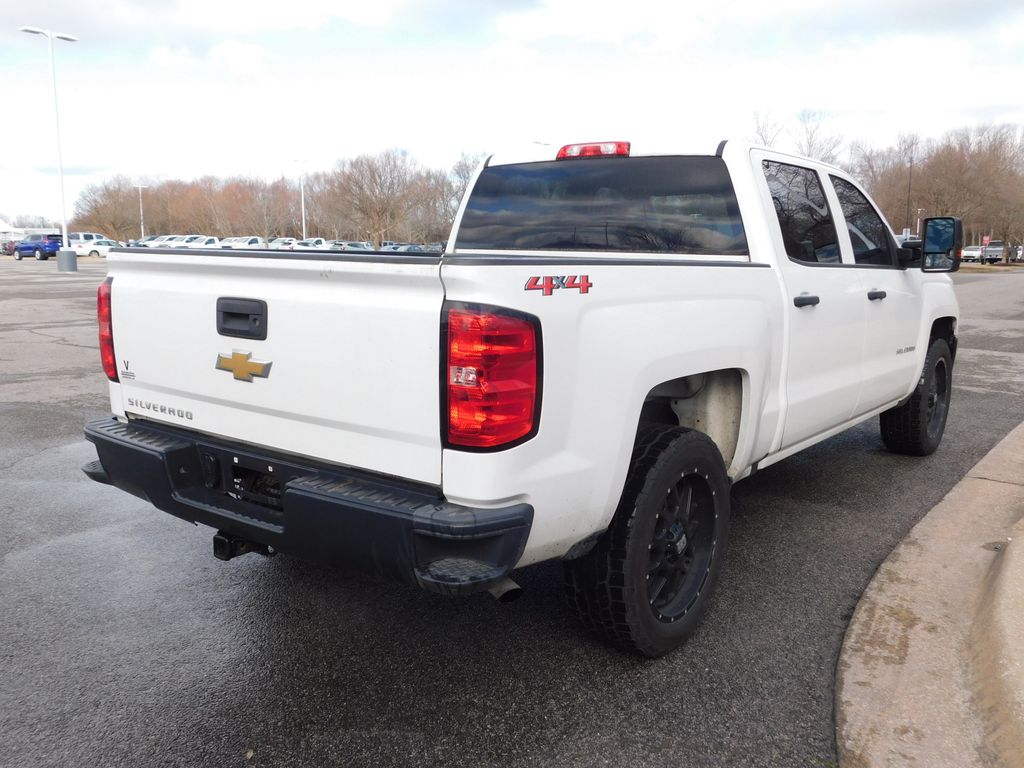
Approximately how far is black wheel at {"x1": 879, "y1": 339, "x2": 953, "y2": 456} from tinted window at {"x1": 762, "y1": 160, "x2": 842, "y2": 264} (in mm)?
1824

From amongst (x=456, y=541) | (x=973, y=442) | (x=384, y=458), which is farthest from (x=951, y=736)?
(x=973, y=442)

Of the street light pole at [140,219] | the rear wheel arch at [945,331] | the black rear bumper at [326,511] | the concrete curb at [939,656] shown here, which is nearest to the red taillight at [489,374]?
the black rear bumper at [326,511]

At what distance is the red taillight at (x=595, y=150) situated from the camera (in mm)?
4047

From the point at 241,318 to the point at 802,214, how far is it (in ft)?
8.95

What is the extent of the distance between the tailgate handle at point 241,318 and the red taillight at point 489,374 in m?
0.75

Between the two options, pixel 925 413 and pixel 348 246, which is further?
pixel 348 246

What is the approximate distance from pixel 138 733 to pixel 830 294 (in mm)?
3417

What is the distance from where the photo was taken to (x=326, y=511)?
8.07ft

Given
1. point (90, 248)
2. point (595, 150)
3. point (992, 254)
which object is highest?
point (90, 248)

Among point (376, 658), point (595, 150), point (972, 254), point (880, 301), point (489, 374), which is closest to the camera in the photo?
point (489, 374)

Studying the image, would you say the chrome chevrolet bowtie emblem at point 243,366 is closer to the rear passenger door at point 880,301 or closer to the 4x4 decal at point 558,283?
the 4x4 decal at point 558,283

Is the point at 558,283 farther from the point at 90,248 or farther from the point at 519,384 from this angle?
the point at 90,248

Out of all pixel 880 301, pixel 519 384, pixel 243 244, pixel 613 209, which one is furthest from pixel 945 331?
pixel 243 244

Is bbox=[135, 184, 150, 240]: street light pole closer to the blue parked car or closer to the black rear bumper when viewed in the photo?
the blue parked car
